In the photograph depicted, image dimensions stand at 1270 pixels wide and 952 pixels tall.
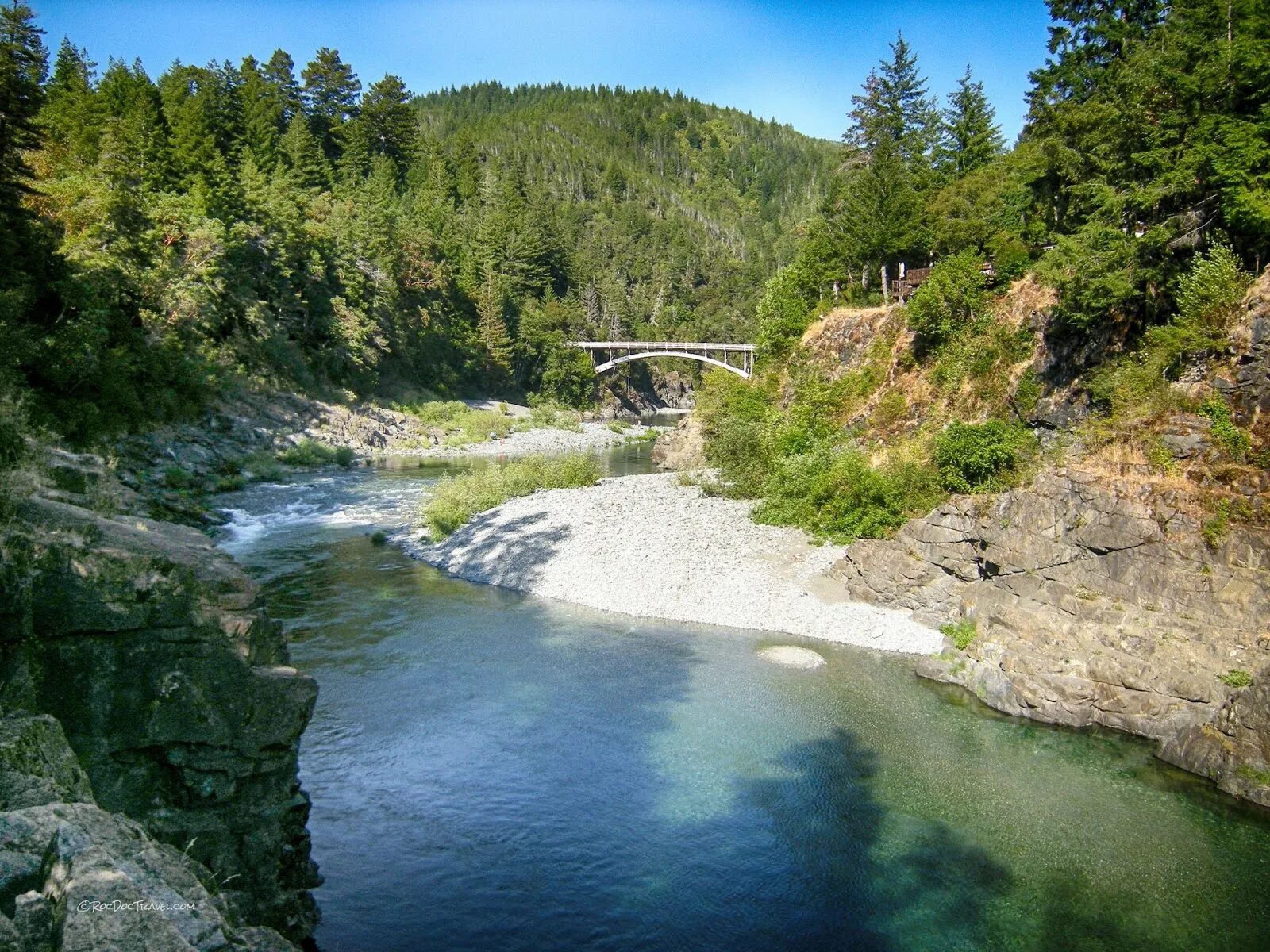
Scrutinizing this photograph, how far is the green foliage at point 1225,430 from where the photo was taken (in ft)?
50.1

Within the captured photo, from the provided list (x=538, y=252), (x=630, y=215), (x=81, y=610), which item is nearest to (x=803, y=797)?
(x=81, y=610)

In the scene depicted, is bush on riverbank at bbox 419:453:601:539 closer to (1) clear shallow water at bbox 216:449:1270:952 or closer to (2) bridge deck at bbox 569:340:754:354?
(1) clear shallow water at bbox 216:449:1270:952

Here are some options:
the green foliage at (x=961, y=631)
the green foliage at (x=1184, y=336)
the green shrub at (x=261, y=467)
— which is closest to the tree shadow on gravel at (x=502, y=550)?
the green foliage at (x=961, y=631)

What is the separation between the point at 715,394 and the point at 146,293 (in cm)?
2838

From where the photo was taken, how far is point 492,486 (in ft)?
101

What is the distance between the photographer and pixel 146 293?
37.8 meters

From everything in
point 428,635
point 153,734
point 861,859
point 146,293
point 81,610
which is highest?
point 146,293

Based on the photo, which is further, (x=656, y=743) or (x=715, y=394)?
(x=715, y=394)

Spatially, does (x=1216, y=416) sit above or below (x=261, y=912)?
above

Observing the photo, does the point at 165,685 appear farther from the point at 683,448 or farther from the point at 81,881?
the point at 683,448

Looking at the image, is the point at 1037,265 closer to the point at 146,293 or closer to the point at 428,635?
the point at 428,635

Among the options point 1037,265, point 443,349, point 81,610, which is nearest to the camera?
point 81,610

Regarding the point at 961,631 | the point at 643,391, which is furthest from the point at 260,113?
the point at 961,631

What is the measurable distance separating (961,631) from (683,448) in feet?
91.6
